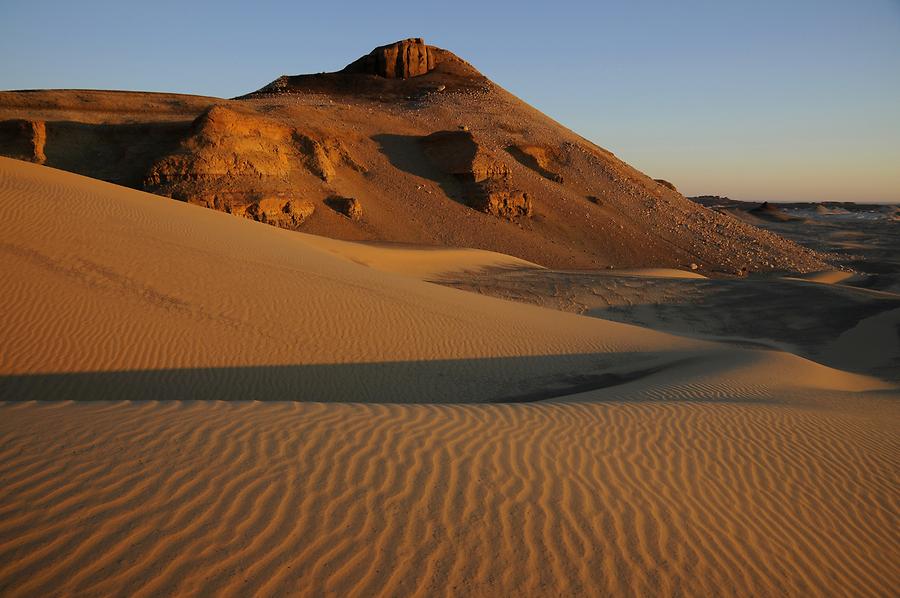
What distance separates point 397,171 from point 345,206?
6.45 m

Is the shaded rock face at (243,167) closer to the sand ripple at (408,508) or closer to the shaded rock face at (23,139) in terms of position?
the shaded rock face at (23,139)

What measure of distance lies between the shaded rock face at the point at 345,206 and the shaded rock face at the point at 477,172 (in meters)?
8.07

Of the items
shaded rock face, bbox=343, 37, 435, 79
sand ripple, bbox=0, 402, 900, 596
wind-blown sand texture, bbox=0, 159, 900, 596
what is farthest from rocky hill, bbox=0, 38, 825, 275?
sand ripple, bbox=0, 402, 900, 596

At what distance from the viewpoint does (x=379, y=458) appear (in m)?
4.71

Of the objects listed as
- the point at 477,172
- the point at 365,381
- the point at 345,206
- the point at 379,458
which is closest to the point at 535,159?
the point at 477,172

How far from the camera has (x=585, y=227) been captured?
36.1 meters

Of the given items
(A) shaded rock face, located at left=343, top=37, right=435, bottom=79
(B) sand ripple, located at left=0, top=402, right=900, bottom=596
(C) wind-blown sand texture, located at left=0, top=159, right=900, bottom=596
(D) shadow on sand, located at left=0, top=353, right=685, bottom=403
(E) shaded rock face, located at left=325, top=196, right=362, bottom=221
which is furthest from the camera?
(A) shaded rock face, located at left=343, top=37, right=435, bottom=79

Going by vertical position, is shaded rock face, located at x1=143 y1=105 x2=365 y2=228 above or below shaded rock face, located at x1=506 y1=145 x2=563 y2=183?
below

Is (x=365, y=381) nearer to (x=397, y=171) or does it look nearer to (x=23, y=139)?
(x=23, y=139)

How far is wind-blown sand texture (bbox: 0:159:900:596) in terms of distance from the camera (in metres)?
3.37

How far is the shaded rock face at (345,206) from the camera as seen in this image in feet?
97.3

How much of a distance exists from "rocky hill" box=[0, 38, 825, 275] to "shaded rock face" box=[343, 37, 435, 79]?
487 cm

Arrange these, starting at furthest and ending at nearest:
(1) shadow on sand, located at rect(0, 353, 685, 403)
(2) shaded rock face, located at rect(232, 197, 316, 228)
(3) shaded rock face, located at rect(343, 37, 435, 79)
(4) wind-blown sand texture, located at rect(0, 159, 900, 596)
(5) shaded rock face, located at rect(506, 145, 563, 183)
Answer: (3) shaded rock face, located at rect(343, 37, 435, 79), (5) shaded rock face, located at rect(506, 145, 563, 183), (2) shaded rock face, located at rect(232, 197, 316, 228), (1) shadow on sand, located at rect(0, 353, 685, 403), (4) wind-blown sand texture, located at rect(0, 159, 900, 596)

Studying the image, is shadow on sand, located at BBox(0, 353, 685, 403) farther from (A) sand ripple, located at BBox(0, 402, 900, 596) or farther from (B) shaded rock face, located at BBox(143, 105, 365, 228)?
(B) shaded rock face, located at BBox(143, 105, 365, 228)
